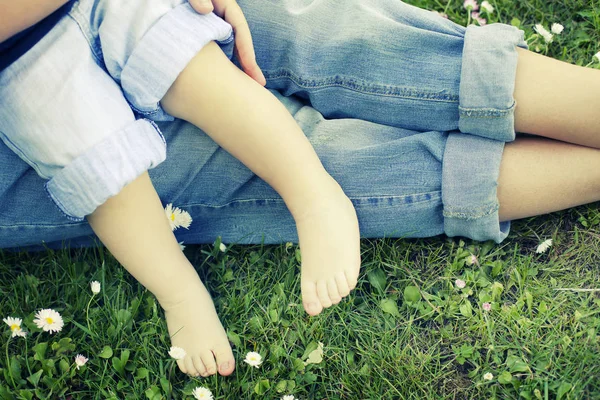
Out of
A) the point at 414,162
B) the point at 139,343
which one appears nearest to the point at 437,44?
the point at 414,162

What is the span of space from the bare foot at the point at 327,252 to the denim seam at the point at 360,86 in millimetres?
258

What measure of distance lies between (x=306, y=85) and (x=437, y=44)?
1.02 feet

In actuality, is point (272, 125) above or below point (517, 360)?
above

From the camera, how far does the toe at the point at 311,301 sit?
52.7 inches

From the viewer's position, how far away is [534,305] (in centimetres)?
140

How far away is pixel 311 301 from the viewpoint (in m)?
1.34

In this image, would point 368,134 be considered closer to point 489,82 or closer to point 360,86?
point 360,86

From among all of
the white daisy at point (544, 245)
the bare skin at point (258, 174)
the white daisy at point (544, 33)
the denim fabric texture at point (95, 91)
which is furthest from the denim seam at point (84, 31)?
the white daisy at point (544, 33)

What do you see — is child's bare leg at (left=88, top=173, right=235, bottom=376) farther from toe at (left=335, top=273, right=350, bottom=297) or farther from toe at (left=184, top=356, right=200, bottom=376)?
toe at (left=335, top=273, right=350, bottom=297)

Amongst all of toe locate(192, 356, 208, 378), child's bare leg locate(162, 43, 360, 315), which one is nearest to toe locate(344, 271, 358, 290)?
child's bare leg locate(162, 43, 360, 315)

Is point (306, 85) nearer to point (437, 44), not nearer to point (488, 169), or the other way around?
point (437, 44)

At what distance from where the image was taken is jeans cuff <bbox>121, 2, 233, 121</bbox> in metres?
1.24

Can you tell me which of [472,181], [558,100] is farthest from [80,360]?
[558,100]

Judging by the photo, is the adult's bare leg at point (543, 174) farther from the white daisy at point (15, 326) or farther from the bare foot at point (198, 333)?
the white daisy at point (15, 326)
